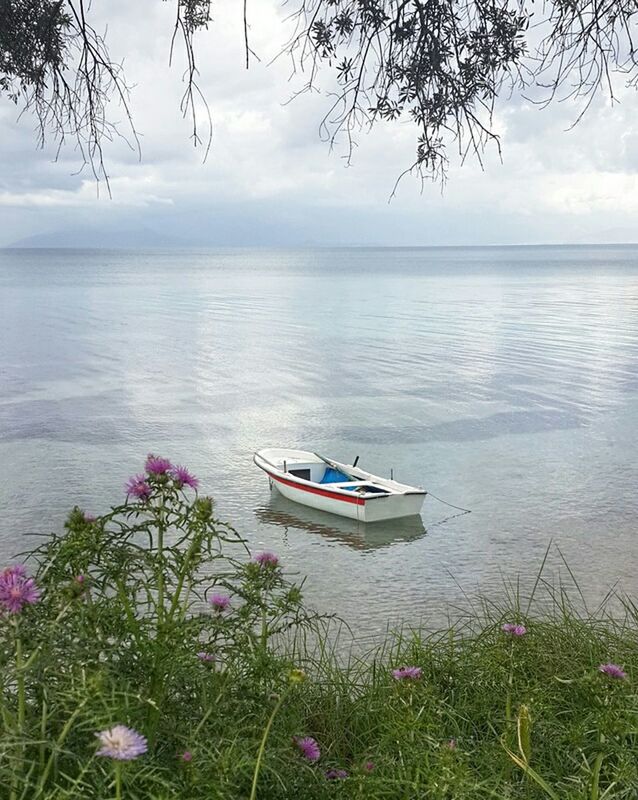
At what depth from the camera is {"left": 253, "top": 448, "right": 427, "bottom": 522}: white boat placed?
41.2 feet

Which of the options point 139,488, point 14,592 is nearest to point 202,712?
point 139,488

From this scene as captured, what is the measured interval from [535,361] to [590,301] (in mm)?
28904

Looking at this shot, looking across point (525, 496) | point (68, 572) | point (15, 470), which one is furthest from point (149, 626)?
point (15, 470)

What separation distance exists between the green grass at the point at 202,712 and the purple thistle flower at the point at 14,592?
25 millimetres

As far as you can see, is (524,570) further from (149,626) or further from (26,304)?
(26,304)

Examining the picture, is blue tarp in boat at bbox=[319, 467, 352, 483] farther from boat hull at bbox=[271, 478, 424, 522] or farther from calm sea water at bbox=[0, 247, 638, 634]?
calm sea water at bbox=[0, 247, 638, 634]

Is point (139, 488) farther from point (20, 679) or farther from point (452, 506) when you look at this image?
point (452, 506)

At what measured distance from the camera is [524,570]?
10.4 metres

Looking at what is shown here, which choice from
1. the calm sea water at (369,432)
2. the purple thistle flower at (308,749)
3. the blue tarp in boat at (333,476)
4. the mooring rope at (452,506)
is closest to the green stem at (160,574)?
the purple thistle flower at (308,749)

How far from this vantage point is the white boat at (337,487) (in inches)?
495

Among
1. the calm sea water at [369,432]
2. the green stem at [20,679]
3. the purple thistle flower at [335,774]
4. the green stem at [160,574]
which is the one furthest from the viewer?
the calm sea water at [369,432]

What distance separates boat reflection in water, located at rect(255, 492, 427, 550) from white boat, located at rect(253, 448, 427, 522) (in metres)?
0.10

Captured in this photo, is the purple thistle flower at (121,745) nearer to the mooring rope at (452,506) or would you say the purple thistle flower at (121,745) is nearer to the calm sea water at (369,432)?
the calm sea water at (369,432)

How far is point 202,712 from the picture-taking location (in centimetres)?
214
